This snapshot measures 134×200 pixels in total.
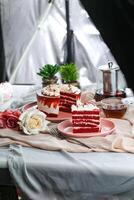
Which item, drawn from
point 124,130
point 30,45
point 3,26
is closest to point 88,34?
point 30,45

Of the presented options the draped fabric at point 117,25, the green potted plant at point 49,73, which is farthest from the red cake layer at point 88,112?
the draped fabric at point 117,25

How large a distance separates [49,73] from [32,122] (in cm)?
34

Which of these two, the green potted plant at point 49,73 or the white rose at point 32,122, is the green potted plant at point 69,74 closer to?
the green potted plant at point 49,73

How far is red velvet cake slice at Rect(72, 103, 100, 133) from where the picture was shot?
1139 millimetres

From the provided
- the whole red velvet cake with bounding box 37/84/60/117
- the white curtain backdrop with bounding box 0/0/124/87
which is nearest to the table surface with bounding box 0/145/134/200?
the whole red velvet cake with bounding box 37/84/60/117

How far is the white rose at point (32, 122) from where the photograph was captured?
45.6 inches

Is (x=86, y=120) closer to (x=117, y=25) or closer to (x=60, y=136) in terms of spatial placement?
(x=60, y=136)

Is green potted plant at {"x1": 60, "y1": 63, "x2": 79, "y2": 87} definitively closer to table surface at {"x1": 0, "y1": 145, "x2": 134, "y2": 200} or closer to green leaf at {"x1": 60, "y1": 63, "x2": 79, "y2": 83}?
green leaf at {"x1": 60, "y1": 63, "x2": 79, "y2": 83}

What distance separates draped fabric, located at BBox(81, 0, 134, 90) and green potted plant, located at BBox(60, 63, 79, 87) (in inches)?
46.4

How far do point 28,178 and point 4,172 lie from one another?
0.07 meters

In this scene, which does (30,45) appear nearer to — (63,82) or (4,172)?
(63,82)

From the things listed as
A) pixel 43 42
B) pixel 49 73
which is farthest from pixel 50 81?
pixel 43 42

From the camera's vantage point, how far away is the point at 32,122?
117 cm

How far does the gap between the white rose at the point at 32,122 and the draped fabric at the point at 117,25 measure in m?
0.85
